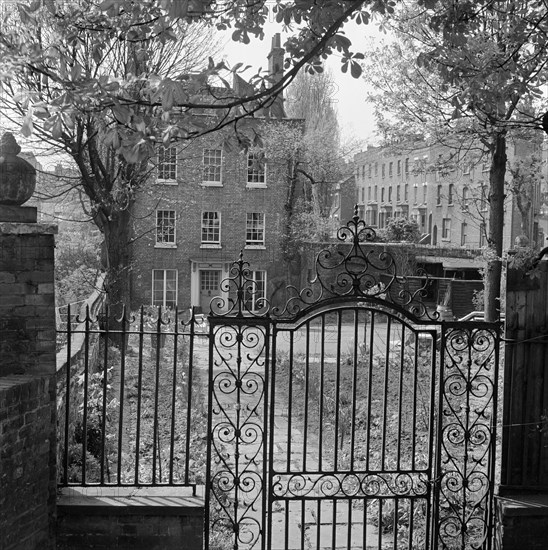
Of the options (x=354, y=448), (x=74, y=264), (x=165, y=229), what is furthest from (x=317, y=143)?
(x=354, y=448)

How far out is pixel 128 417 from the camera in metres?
11.7

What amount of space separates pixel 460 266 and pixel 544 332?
2982cm

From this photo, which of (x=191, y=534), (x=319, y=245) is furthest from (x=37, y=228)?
(x=319, y=245)

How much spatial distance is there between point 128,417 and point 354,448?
4201 mm

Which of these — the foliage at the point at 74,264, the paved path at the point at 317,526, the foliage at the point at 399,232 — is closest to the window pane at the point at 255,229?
the foliage at the point at 399,232

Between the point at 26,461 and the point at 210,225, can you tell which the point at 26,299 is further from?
the point at 210,225

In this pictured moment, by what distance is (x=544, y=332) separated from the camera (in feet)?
21.5

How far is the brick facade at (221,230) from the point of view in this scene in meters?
34.6

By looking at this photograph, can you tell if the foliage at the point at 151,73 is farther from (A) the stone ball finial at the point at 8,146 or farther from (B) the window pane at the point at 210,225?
(B) the window pane at the point at 210,225

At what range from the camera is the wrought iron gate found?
629cm

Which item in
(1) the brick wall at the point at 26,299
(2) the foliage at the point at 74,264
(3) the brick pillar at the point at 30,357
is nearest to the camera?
(3) the brick pillar at the point at 30,357

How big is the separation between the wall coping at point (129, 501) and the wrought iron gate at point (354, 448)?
221 millimetres

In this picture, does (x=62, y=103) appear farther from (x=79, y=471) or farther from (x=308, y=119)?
(x=308, y=119)

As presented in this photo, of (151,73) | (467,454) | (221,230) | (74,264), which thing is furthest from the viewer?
(221,230)
